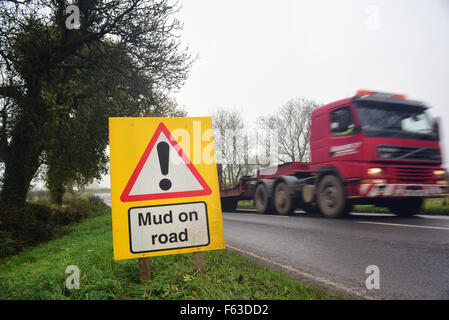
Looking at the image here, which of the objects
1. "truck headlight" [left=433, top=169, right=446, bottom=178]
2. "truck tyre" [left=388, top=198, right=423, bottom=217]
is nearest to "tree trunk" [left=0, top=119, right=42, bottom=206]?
"truck tyre" [left=388, top=198, right=423, bottom=217]

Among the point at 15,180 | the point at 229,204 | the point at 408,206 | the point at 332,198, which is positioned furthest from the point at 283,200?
the point at 15,180

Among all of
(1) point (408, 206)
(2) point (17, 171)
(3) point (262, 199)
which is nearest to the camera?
(1) point (408, 206)

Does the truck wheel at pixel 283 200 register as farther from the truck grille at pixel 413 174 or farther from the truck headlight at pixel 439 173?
the truck headlight at pixel 439 173

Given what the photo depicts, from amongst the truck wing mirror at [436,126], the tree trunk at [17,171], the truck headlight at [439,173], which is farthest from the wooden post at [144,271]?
the tree trunk at [17,171]

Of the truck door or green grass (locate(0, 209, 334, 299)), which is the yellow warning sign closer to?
green grass (locate(0, 209, 334, 299))

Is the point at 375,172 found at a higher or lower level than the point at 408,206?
higher

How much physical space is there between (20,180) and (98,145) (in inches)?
111

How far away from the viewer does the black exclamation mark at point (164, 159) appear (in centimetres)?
267

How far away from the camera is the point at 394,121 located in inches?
303

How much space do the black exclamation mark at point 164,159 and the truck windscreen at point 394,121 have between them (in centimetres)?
620

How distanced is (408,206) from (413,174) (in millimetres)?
1775

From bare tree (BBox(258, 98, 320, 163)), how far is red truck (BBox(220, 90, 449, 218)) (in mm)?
13236

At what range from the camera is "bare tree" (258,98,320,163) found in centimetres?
2220

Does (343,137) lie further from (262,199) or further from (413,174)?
(262,199)
